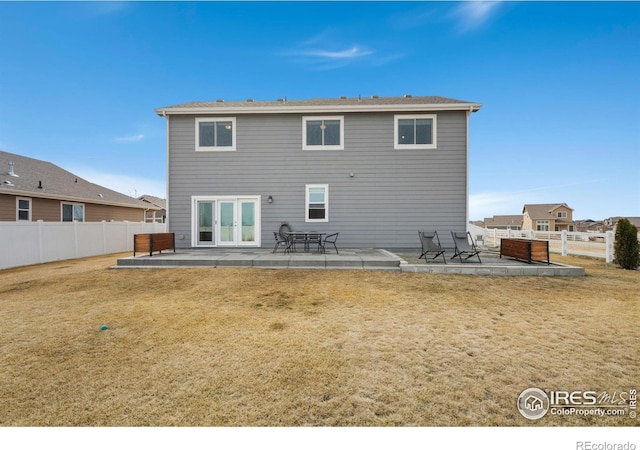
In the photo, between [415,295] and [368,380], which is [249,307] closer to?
[368,380]

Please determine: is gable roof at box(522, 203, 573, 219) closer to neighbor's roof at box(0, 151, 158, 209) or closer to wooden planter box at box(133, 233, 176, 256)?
wooden planter box at box(133, 233, 176, 256)

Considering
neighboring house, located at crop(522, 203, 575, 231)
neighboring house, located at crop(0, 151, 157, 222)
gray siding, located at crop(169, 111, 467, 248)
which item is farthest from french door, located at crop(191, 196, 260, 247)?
neighboring house, located at crop(522, 203, 575, 231)

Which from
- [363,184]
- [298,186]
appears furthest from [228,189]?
[363,184]

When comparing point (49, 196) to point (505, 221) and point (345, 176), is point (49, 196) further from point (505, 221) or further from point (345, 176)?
point (505, 221)

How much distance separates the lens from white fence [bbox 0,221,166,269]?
8.65 meters

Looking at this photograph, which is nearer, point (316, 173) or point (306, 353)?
point (306, 353)

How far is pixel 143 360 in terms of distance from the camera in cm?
264

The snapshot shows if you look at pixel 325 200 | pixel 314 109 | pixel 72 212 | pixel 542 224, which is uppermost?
pixel 314 109

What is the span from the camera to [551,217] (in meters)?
45.0

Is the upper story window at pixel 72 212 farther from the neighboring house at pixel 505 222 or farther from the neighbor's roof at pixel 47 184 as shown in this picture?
the neighboring house at pixel 505 222

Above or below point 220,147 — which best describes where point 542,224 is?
below

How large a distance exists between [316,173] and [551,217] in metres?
53.8

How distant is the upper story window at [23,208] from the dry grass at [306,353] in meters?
9.89

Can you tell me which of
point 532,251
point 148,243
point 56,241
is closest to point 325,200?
point 148,243
